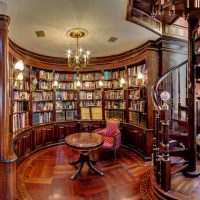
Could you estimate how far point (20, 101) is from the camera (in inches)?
164

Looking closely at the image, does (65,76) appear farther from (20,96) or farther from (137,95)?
(137,95)

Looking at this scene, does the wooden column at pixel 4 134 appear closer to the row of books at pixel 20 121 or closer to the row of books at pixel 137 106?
the row of books at pixel 20 121

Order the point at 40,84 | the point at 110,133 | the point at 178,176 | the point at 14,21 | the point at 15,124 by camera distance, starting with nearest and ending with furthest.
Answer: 1. the point at 178,176
2. the point at 14,21
3. the point at 15,124
4. the point at 110,133
5. the point at 40,84

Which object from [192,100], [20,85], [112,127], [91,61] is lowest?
[112,127]

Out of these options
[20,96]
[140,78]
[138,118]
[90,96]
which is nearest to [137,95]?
[140,78]

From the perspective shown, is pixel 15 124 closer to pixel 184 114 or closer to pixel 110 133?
pixel 110 133

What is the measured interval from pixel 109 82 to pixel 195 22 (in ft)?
10.00

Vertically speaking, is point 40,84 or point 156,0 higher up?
point 156,0

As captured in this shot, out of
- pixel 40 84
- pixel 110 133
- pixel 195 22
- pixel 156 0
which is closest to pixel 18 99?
pixel 40 84

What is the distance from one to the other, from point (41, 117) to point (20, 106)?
848mm

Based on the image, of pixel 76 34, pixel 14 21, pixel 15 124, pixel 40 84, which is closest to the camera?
pixel 14 21

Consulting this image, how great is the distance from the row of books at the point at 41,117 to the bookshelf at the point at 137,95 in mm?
2425

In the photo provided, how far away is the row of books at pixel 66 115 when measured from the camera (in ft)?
17.6

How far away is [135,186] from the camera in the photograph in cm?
278
